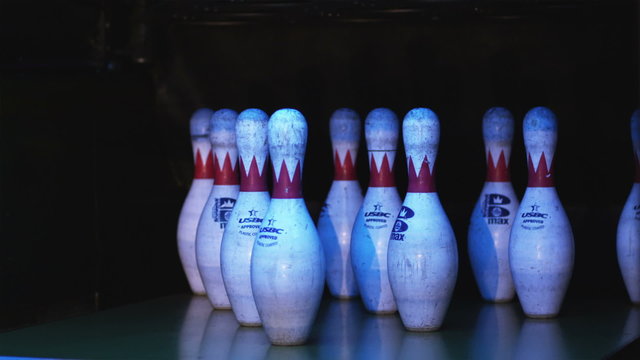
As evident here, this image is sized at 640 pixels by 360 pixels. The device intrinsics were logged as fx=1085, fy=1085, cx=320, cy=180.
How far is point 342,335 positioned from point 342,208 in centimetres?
77

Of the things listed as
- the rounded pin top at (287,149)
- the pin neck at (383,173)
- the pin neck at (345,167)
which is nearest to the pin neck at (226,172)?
the pin neck at (345,167)

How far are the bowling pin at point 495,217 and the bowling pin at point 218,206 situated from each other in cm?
81

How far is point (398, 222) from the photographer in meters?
3.05

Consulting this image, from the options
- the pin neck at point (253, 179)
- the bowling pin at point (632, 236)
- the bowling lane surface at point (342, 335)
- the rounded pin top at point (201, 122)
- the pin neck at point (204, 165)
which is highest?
the rounded pin top at point (201, 122)

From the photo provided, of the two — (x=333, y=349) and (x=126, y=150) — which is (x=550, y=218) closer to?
(x=333, y=349)

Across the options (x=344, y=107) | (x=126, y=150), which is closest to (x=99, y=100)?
(x=126, y=150)

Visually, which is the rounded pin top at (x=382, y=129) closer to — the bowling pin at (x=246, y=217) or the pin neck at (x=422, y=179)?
the pin neck at (x=422, y=179)

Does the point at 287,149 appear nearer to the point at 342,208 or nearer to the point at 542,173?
the point at 342,208

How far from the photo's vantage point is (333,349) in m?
2.69

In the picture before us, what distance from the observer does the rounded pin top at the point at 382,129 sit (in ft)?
11.0

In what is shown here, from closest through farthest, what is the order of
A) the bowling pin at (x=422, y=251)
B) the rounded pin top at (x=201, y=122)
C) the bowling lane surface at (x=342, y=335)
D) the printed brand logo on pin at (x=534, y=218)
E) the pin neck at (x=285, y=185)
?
the bowling lane surface at (x=342, y=335) < the pin neck at (x=285, y=185) < the bowling pin at (x=422, y=251) < the printed brand logo on pin at (x=534, y=218) < the rounded pin top at (x=201, y=122)

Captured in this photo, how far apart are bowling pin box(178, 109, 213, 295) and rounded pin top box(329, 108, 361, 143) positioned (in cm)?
46

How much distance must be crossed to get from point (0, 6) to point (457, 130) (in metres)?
1.61


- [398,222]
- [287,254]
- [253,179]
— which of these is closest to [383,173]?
[398,222]
